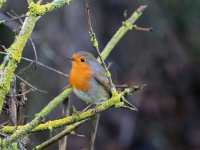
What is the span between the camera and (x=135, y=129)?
10664mm

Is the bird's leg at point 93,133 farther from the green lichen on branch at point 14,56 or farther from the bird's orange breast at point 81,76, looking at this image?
the bird's orange breast at point 81,76

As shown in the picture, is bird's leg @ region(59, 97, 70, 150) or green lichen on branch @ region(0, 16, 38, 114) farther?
bird's leg @ region(59, 97, 70, 150)

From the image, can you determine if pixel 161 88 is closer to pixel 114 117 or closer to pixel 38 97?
pixel 114 117

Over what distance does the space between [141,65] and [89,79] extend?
5.52 m

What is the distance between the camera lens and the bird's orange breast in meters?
3.86

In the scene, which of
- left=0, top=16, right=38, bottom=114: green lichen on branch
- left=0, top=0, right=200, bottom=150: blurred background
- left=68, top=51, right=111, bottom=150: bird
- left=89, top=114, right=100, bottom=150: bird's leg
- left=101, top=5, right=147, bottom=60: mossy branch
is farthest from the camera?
left=0, top=0, right=200, bottom=150: blurred background

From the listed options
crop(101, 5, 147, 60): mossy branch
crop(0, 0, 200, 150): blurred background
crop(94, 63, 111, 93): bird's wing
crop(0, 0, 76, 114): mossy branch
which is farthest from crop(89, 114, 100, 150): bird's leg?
crop(0, 0, 200, 150): blurred background

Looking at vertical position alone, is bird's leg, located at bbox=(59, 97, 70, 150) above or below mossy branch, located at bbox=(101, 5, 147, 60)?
below

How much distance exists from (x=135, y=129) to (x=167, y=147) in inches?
21.3

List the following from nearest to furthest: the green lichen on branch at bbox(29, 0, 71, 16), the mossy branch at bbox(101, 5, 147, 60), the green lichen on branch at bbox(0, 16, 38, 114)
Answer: the green lichen on branch at bbox(0, 16, 38, 114) < the green lichen on branch at bbox(29, 0, 71, 16) < the mossy branch at bbox(101, 5, 147, 60)

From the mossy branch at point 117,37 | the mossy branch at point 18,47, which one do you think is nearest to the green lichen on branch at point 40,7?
the mossy branch at point 18,47

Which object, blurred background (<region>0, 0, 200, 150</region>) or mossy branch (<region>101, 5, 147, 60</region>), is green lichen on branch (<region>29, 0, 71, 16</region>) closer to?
mossy branch (<region>101, 5, 147, 60</region>)

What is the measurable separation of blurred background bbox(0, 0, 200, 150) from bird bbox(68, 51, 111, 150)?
3.24 meters

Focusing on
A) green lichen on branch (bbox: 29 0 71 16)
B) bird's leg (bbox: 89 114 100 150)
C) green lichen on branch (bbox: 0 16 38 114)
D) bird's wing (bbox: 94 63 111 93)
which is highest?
bird's wing (bbox: 94 63 111 93)
